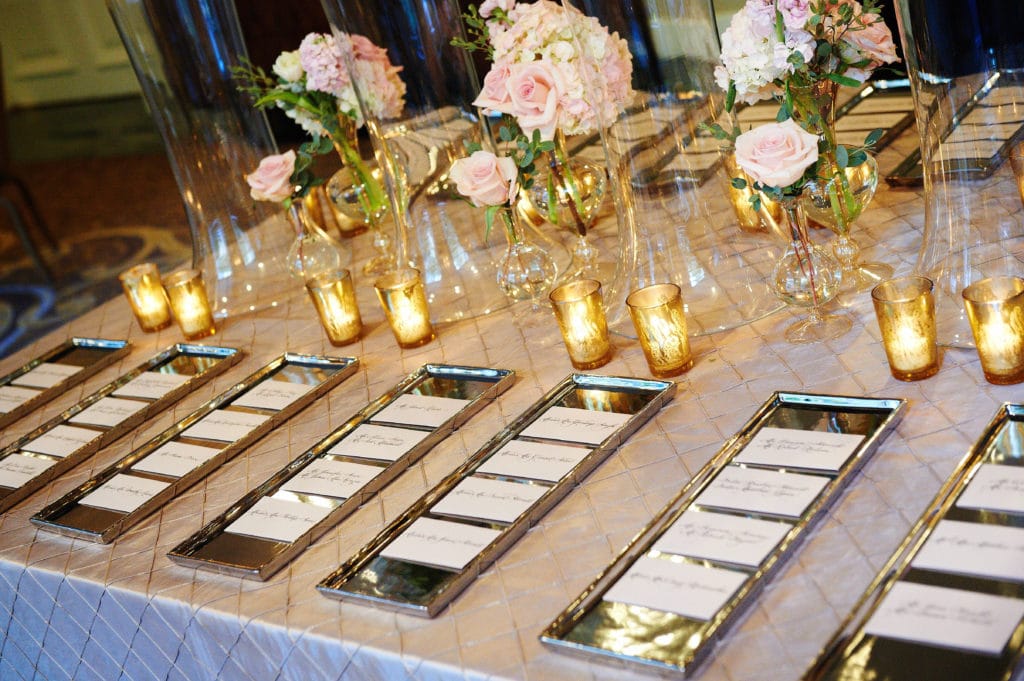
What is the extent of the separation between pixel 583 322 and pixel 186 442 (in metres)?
0.50

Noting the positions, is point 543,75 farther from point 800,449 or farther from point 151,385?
point 151,385

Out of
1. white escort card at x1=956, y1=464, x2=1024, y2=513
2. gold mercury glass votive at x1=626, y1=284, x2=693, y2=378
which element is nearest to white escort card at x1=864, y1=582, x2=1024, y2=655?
white escort card at x1=956, y1=464, x2=1024, y2=513

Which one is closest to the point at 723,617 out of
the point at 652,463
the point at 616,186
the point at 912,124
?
the point at 652,463

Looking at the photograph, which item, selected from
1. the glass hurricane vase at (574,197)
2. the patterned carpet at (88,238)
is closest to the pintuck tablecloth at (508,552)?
the glass hurricane vase at (574,197)

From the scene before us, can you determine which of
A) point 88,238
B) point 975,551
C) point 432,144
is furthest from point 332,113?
point 88,238

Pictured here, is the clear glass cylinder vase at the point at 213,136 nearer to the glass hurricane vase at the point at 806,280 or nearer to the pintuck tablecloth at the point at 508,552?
the pintuck tablecloth at the point at 508,552

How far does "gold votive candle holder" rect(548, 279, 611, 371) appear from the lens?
1.24 metres

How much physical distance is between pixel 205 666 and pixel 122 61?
635cm

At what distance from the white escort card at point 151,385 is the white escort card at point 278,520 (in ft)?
1.47

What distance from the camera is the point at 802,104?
1.24m

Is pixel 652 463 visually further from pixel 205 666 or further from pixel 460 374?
pixel 205 666

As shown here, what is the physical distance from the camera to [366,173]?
5.85 ft

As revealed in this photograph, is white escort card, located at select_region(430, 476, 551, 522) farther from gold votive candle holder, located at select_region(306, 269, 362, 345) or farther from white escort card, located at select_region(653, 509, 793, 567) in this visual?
gold votive candle holder, located at select_region(306, 269, 362, 345)

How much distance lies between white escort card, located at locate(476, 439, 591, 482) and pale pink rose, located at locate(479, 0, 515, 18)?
58 centimetres
